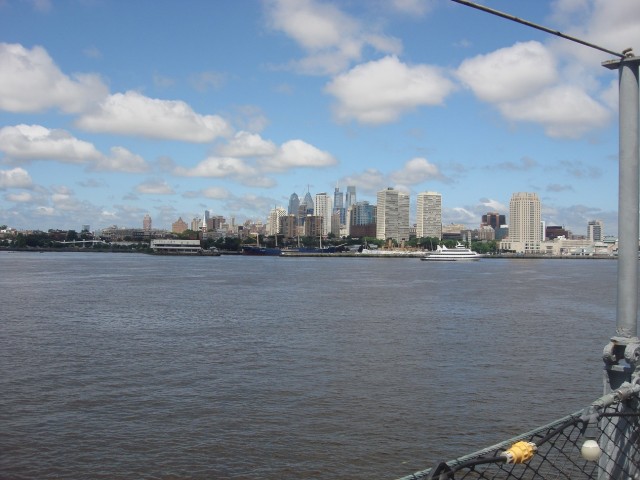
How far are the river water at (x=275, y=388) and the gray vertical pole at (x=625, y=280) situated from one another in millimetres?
6544

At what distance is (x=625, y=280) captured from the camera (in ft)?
12.7

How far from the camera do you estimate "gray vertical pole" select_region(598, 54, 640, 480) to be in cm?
386

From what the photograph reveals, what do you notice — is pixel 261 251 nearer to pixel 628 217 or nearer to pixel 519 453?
pixel 628 217

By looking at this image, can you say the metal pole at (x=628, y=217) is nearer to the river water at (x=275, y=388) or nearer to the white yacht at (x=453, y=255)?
the river water at (x=275, y=388)

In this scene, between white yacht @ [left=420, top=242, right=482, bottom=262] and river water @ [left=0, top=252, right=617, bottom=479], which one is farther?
white yacht @ [left=420, top=242, right=482, bottom=262]

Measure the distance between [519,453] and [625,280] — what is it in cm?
128

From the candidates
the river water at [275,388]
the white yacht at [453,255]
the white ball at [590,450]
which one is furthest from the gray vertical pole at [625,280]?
the white yacht at [453,255]

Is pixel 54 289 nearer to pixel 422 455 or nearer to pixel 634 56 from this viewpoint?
pixel 422 455

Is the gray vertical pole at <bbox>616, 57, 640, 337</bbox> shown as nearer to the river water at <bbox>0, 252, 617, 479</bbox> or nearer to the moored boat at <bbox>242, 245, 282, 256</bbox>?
the river water at <bbox>0, 252, 617, 479</bbox>

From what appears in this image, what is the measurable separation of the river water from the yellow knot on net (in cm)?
707

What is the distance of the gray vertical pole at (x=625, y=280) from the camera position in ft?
12.7

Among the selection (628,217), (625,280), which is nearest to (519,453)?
(625,280)

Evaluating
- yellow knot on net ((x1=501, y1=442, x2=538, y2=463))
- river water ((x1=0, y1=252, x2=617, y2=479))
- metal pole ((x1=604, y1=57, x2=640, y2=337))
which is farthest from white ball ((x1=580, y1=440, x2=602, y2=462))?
river water ((x1=0, y1=252, x2=617, y2=479))

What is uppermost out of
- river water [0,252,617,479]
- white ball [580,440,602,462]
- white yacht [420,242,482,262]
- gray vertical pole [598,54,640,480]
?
gray vertical pole [598,54,640,480]
